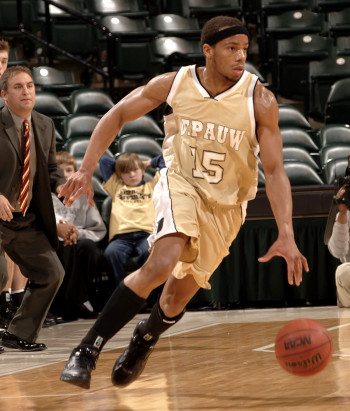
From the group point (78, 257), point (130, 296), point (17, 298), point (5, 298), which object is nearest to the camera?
point (130, 296)

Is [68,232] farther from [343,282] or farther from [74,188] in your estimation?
[74,188]

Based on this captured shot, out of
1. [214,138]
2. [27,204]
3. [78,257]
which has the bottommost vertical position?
[78,257]

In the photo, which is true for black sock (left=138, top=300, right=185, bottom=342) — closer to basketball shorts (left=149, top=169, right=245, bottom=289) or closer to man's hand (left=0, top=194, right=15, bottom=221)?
basketball shorts (left=149, top=169, right=245, bottom=289)

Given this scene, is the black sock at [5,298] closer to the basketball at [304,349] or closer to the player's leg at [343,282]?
the player's leg at [343,282]

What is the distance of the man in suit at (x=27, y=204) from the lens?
5.86 m

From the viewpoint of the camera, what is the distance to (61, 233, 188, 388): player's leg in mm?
3896

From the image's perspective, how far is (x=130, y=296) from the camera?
3.97 m

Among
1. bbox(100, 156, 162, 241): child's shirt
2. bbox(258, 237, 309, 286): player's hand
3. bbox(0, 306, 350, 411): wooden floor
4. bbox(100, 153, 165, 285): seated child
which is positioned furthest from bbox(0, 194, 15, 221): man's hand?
bbox(100, 156, 162, 241): child's shirt

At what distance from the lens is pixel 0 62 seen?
5.81m

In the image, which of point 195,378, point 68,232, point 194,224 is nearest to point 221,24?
point 194,224

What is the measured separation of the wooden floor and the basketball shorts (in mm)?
571

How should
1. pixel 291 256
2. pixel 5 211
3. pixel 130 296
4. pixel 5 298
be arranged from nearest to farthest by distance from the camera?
1. pixel 291 256
2. pixel 130 296
3. pixel 5 211
4. pixel 5 298

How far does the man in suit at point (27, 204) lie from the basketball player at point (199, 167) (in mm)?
1743

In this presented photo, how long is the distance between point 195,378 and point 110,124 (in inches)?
56.0
